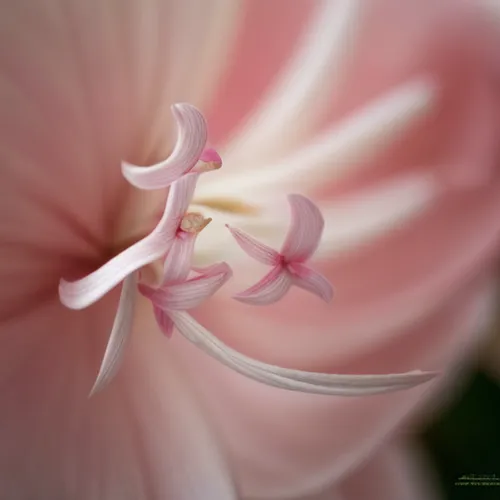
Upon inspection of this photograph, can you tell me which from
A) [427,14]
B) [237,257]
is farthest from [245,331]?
[427,14]

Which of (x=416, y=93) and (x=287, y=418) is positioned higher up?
(x=416, y=93)

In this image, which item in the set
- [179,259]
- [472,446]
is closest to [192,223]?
[179,259]

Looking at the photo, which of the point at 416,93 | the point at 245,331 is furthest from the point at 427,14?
the point at 245,331

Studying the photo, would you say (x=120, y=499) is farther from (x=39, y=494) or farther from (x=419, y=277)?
(x=419, y=277)

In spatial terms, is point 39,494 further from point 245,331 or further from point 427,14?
point 427,14
